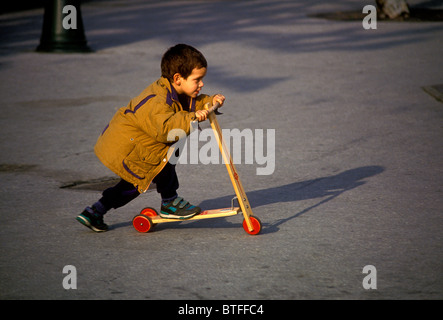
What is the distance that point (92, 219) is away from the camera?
5.13m

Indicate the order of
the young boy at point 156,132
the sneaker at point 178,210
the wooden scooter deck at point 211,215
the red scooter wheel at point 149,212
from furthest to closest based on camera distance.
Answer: the red scooter wheel at point 149,212 → the sneaker at point 178,210 → the wooden scooter deck at point 211,215 → the young boy at point 156,132

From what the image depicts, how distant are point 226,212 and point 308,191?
1281 mm

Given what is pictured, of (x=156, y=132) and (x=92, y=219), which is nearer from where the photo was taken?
(x=156, y=132)

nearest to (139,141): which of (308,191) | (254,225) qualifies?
(254,225)

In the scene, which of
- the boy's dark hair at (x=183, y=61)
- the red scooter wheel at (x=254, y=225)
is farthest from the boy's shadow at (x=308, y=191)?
the boy's dark hair at (x=183, y=61)

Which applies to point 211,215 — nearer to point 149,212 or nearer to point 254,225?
point 254,225

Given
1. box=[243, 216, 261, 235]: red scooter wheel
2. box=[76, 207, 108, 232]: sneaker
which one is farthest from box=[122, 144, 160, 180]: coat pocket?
box=[243, 216, 261, 235]: red scooter wheel

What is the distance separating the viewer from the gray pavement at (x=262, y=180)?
423cm

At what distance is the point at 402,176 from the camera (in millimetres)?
6410

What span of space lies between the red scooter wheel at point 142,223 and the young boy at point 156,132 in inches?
5.7

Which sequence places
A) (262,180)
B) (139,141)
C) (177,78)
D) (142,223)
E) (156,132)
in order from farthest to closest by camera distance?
1. (262,180)
2. (142,223)
3. (139,141)
4. (177,78)
5. (156,132)

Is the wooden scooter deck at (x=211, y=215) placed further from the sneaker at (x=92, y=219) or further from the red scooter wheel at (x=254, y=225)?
the sneaker at (x=92, y=219)

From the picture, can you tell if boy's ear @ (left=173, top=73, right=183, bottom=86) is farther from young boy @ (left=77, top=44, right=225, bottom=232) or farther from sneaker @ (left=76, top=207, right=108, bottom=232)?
sneaker @ (left=76, top=207, right=108, bottom=232)
